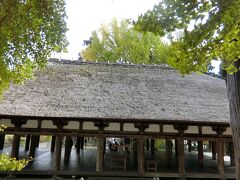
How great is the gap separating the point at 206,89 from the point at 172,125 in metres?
3.48

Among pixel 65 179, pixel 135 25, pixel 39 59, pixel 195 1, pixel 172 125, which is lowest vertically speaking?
pixel 65 179

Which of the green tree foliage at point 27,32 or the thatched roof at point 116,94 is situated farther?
the thatched roof at point 116,94

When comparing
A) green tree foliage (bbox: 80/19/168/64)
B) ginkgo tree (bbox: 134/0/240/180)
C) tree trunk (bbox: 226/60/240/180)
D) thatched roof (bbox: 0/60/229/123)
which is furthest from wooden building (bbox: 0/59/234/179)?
green tree foliage (bbox: 80/19/168/64)

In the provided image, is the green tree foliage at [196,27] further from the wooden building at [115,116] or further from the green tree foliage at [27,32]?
the wooden building at [115,116]

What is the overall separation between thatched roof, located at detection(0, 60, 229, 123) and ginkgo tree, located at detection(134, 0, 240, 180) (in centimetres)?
537

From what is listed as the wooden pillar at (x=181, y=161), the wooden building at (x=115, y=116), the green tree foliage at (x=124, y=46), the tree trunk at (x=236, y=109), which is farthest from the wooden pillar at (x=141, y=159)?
the green tree foliage at (x=124, y=46)

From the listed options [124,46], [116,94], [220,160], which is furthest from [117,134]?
[124,46]

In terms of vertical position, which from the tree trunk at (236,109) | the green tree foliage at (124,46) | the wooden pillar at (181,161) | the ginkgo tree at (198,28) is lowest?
the wooden pillar at (181,161)

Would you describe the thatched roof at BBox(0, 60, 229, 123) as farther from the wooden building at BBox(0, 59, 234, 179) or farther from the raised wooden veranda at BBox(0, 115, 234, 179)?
the raised wooden veranda at BBox(0, 115, 234, 179)

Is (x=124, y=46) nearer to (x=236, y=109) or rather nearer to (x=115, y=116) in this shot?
(x=115, y=116)

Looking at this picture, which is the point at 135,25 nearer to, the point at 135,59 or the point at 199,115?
the point at 199,115

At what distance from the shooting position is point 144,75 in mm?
13609

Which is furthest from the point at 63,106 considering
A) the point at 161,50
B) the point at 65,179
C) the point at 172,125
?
the point at 161,50

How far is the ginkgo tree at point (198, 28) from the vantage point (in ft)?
11.7
